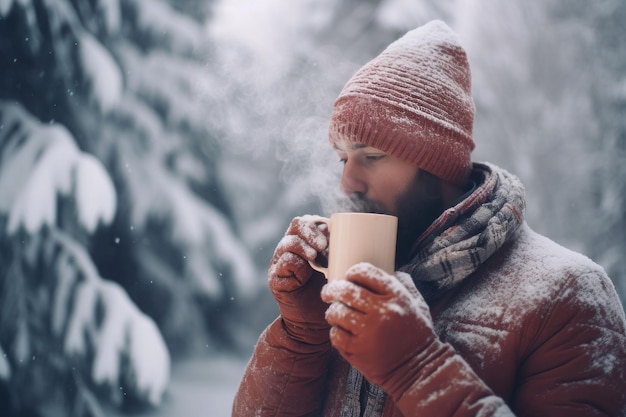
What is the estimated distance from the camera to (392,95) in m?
1.16

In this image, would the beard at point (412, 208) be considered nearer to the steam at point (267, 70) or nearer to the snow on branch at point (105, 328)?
the steam at point (267, 70)

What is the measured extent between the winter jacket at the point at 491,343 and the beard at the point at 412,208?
0.12 m

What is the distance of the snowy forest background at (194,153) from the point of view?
2.02 meters

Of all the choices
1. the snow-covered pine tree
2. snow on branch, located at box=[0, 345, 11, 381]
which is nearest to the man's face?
the snow-covered pine tree

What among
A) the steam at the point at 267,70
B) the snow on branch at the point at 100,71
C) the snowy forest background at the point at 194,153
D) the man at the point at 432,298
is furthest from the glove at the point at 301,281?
the snow on branch at the point at 100,71

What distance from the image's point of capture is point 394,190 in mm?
1168

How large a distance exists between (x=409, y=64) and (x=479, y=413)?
778mm

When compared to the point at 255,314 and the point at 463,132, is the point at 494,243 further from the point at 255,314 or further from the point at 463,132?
the point at 255,314

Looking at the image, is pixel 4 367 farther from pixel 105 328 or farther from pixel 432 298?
pixel 432 298

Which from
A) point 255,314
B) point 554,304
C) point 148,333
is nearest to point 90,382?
point 148,333

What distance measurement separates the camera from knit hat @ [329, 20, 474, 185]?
1.14 m

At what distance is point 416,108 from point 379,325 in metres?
0.57

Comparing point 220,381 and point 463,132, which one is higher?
point 463,132

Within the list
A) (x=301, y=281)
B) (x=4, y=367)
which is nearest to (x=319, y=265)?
(x=301, y=281)
